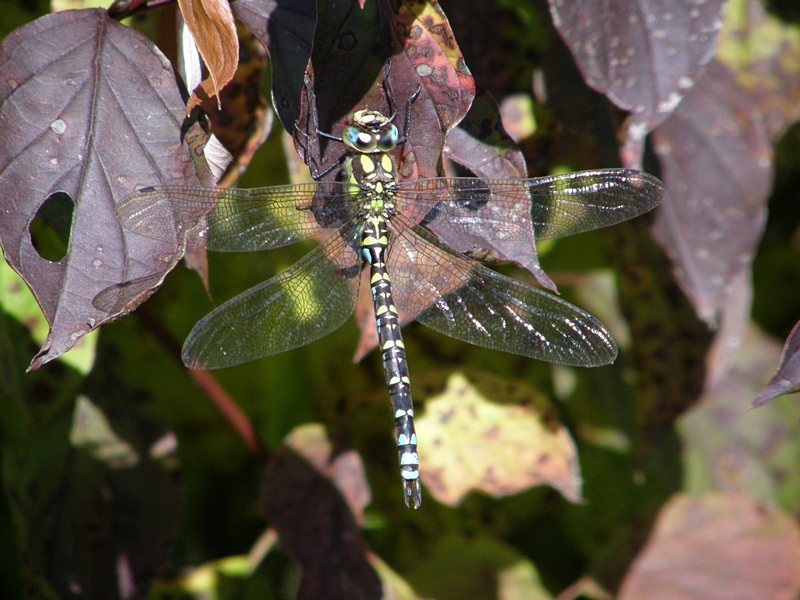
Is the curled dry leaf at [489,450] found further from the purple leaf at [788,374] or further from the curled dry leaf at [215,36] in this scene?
the curled dry leaf at [215,36]

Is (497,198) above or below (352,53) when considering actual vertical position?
below

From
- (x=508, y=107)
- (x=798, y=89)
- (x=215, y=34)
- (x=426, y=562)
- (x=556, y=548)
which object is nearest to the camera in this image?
(x=215, y=34)

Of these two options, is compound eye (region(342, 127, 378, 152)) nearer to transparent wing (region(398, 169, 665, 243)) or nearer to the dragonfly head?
the dragonfly head

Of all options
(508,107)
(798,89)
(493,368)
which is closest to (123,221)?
(508,107)

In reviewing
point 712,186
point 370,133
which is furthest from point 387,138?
point 712,186

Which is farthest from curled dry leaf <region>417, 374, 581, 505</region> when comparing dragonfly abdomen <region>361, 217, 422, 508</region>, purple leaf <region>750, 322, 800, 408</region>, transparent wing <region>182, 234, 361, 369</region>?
purple leaf <region>750, 322, 800, 408</region>

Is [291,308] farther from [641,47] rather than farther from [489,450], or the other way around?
[641,47]

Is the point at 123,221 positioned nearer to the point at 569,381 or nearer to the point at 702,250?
the point at 702,250
